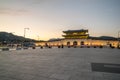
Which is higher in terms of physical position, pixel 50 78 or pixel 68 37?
pixel 68 37

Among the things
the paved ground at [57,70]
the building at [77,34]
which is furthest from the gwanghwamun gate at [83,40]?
the paved ground at [57,70]

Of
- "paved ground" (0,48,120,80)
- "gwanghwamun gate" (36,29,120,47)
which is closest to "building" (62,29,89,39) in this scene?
"gwanghwamun gate" (36,29,120,47)

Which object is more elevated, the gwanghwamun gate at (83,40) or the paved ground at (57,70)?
the gwanghwamun gate at (83,40)

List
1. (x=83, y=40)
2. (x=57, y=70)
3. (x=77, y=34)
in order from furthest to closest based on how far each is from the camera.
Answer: (x=77, y=34) < (x=83, y=40) < (x=57, y=70)

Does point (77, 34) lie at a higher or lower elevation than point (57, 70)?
higher

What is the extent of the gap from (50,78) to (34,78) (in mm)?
823

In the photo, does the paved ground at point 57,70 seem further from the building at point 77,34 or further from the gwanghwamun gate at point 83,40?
the building at point 77,34

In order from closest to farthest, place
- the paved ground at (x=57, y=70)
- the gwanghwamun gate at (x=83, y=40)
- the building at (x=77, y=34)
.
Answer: the paved ground at (x=57, y=70) < the gwanghwamun gate at (x=83, y=40) < the building at (x=77, y=34)

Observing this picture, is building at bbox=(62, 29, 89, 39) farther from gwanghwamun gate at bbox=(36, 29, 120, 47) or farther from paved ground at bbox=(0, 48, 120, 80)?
paved ground at bbox=(0, 48, 120, 80)

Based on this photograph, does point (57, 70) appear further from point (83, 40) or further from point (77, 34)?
point (77, 34)

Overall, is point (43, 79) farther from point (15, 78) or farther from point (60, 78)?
point (15, 78)

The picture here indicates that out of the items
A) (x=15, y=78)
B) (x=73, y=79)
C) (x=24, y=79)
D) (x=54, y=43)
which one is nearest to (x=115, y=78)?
(x=73, y=79)

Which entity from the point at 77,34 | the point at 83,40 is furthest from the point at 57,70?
the point at 77,34

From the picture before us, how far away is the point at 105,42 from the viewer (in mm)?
84062
